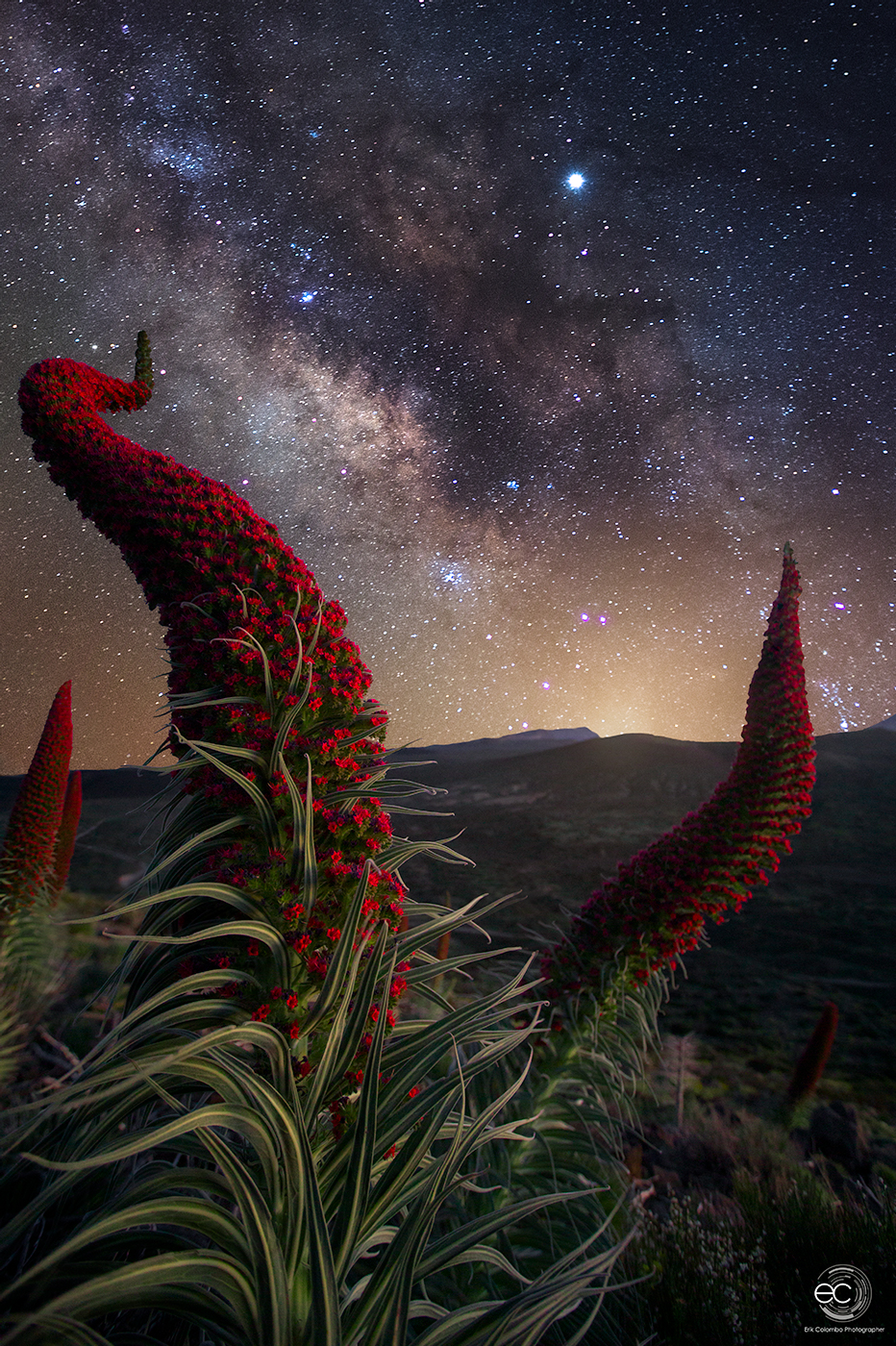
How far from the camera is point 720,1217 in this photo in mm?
2967

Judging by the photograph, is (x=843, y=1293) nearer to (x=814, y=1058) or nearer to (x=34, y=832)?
(x=814, y=1058)

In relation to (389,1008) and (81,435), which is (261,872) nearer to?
(389,1008)

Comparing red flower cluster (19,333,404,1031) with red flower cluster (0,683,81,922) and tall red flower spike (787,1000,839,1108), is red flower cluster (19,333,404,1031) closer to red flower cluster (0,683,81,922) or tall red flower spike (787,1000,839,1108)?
red flower cluster (0,683,81,922)

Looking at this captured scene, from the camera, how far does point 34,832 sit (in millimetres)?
3658

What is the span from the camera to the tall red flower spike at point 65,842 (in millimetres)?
4295

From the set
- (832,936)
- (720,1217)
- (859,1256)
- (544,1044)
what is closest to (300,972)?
(544,1044)

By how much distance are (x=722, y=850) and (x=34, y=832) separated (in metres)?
3.99

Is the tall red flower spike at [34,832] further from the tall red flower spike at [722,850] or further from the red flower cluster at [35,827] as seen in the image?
the tall red flower spike at [722,850]

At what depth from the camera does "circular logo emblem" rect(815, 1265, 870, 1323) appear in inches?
84.2

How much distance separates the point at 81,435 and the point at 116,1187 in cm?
162

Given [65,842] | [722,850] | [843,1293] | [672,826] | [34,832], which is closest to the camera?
[722,850]

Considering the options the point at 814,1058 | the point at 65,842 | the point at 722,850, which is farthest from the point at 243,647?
the point at 814,1058

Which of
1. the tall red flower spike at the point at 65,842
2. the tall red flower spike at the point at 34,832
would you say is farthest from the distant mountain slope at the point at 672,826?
the tall red flower spike at the point at 65,842

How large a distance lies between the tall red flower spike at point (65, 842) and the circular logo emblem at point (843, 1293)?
4.78 metres
